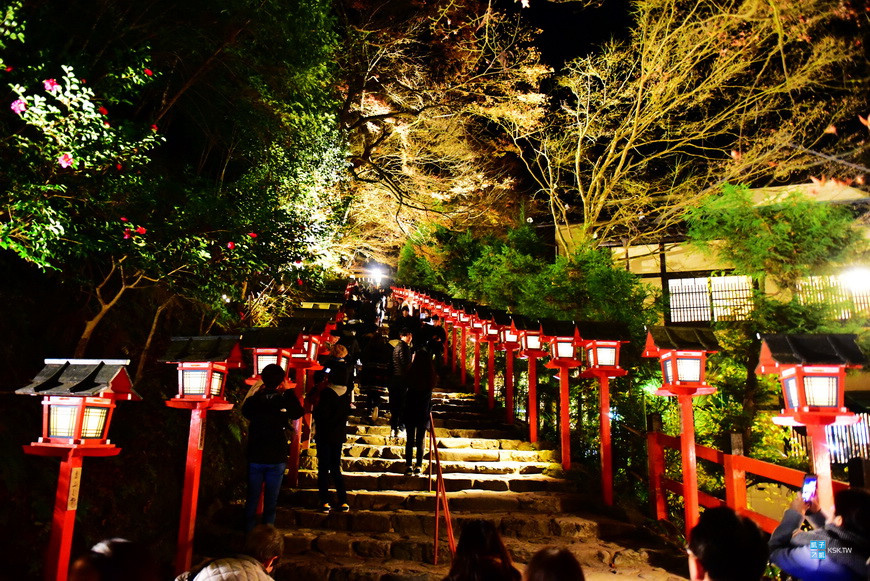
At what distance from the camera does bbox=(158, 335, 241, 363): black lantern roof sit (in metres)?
6.62

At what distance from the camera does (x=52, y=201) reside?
540 cm

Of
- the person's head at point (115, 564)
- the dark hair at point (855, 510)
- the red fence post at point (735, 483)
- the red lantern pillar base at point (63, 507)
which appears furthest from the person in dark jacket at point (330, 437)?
the dark hair at point (855, 510)

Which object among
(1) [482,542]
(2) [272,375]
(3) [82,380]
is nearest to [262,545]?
(1) [482,542]

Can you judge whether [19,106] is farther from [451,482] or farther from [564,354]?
[564,354]

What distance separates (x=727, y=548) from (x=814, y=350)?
343cm

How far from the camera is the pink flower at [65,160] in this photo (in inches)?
195

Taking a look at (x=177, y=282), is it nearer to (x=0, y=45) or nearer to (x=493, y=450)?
(x=0, y=45)

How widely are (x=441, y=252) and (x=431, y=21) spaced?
11.8 m

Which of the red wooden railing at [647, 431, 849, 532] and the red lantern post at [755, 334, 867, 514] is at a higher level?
the red lantern post at [755, 334, 867, 514]

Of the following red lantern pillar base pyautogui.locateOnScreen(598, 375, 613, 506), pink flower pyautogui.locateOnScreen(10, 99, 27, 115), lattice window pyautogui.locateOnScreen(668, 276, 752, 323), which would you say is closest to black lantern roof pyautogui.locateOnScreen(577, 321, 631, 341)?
red lantern pillar base pyautogui.locateOnScreen(598, 375, 613, 506)

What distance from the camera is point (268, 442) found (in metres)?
6.45

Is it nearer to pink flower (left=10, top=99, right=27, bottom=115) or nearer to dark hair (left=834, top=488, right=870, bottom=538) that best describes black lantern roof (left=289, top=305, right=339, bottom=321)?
pink flower (left=10, top=99, right=27, bottom=115)

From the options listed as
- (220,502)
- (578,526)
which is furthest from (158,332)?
(578,526)

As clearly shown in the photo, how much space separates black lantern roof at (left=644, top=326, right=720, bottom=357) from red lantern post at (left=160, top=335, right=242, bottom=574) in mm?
5655
